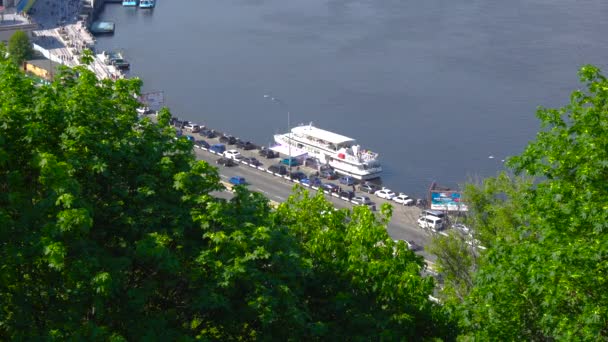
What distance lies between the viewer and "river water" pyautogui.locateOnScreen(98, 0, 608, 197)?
86.8 ft

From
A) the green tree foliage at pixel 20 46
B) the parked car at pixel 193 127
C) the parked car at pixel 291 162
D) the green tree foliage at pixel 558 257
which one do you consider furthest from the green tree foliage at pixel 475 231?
the green tree foliage at pixel 20 46

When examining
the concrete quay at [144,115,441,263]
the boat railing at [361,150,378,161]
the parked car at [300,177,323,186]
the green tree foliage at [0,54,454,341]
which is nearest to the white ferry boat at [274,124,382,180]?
the boat railing at [361,150,378,161]

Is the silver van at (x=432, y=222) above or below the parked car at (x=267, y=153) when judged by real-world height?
above

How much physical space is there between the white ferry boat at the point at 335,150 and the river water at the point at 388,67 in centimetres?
64

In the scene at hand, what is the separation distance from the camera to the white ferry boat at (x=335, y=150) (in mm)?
24172

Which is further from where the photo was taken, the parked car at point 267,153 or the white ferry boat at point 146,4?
the white ferry boat at point 146,4

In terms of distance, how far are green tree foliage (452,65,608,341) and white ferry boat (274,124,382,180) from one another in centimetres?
1599

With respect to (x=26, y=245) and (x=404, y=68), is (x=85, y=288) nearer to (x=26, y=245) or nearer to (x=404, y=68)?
(x=26, y=245)

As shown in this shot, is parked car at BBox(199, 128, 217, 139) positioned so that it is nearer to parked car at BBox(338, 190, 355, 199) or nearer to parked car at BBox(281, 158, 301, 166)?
parked car at BBox(281, 158, 301, 166)

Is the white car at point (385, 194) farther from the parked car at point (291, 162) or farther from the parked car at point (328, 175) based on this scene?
the parked car at point (291, 162)

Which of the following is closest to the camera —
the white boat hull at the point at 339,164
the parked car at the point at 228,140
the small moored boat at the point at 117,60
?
the white boat hull at the point at 339,164

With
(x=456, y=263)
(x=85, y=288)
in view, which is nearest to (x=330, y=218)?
(x=85, y=288)

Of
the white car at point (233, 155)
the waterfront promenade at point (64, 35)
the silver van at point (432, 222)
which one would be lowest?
the waterfront promenade at point (64, 35)

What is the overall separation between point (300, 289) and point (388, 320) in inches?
29.1
